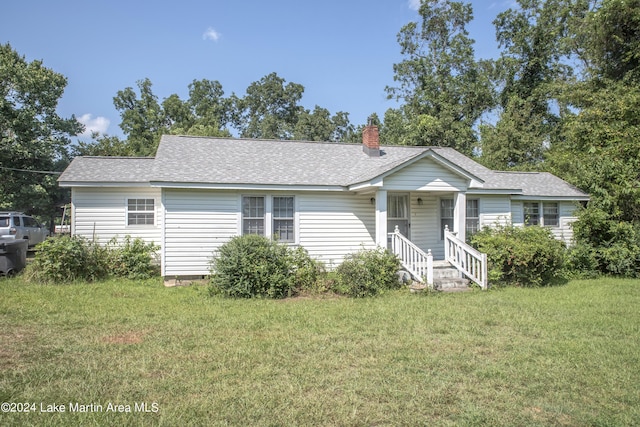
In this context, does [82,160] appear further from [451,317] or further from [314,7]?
[451,317]

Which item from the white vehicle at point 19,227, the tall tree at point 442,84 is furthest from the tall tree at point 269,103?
the white vehicle at point 19,227

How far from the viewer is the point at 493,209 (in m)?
15.6

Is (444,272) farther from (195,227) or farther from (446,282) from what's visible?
(195,227)

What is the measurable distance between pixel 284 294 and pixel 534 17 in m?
31.6

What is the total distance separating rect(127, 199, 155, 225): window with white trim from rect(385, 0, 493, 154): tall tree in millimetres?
21144

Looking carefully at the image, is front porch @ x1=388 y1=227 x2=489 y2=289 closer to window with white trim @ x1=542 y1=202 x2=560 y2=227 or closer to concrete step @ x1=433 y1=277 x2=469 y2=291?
concrete step @ x1=433 y1=277 x2=469 y2=291

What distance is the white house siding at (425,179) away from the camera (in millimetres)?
12180

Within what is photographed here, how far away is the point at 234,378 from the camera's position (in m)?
4.93

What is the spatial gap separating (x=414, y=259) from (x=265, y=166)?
5781 millimetres

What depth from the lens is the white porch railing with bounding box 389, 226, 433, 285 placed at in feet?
36.6

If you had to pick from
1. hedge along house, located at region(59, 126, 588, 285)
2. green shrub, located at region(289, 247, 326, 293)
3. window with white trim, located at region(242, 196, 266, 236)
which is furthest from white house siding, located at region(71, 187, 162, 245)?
green shrub, located at region(289, 247, 326, 293)

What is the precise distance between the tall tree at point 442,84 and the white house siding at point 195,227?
21131 millimetres

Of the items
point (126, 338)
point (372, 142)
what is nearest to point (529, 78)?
point (372, 142)

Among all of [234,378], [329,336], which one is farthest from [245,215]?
[234,378]
